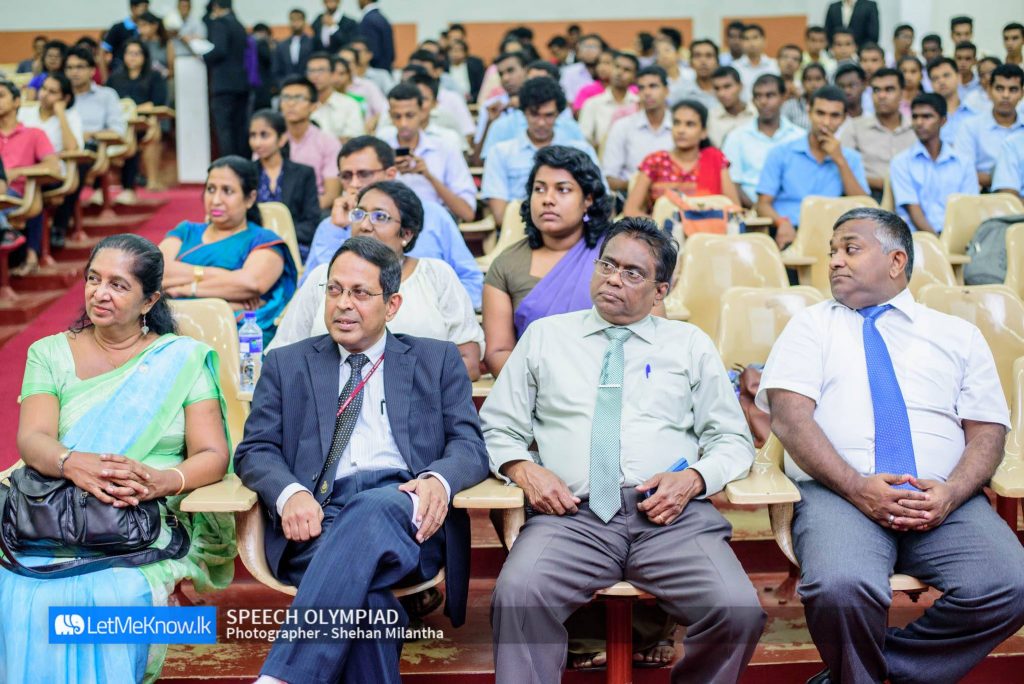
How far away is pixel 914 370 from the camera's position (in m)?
2.55

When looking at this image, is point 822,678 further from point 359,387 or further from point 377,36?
point 377,36

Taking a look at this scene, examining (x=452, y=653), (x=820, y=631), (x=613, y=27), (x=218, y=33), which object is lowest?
(x=452, y=653)

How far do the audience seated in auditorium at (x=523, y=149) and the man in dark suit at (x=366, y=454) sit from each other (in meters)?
2.57

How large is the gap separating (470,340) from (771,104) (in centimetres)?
325

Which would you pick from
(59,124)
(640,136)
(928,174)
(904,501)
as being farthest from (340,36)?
(904,501)

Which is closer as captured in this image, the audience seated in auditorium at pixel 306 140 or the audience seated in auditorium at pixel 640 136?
the audience seated in auditorium at pixel 306 140

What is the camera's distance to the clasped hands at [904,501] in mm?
2350

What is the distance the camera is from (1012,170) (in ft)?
16.9

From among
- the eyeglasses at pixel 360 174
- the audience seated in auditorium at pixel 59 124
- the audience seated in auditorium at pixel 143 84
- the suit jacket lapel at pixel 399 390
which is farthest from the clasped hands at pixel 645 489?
the audience seated in auditorium at pixel 143 84

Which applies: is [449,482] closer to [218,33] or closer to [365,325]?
[365,325]

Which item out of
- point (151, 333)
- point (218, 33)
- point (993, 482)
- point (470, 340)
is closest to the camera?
point (993, 482)

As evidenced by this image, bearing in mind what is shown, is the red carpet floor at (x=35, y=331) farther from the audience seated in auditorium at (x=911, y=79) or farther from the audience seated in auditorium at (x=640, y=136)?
the audience seated in auditorium at (x=911, y=79)

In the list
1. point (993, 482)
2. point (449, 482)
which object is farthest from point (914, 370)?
point (449, 482)

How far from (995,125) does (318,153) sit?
11.4 ft
